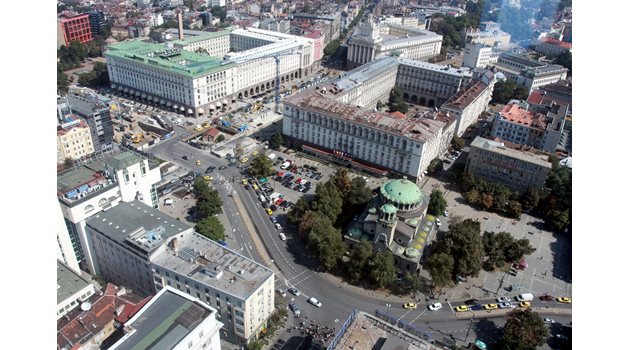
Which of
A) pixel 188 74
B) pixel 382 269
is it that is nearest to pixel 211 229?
pixel 382 269

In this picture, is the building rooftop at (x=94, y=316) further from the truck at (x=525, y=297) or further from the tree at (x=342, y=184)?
the truck at (x=525, y=297)

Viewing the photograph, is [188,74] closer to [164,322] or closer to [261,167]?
[261,167]

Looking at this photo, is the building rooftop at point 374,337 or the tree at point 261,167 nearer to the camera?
the building rooftop at point 374,337

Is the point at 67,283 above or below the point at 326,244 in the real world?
above

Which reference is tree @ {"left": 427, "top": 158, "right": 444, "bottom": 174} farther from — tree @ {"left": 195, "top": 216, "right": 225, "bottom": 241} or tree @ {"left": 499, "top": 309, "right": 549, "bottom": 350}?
tree @ {"left": 195, "top": 216, "right": 225, "bottom": 241}

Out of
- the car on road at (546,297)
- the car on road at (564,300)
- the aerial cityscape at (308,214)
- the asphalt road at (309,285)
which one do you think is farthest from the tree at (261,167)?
the car on road at (564,300)

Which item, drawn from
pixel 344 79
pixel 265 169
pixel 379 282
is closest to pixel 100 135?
pixel 265 169

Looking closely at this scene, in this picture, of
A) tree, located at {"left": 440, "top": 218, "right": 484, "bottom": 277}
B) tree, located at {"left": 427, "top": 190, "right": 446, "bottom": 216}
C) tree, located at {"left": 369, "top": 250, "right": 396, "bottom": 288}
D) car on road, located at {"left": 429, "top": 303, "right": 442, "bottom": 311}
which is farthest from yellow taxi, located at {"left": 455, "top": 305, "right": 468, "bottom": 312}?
tree, located at {"left": 427, "top": 190, "right": 446, "bottom": 216}
